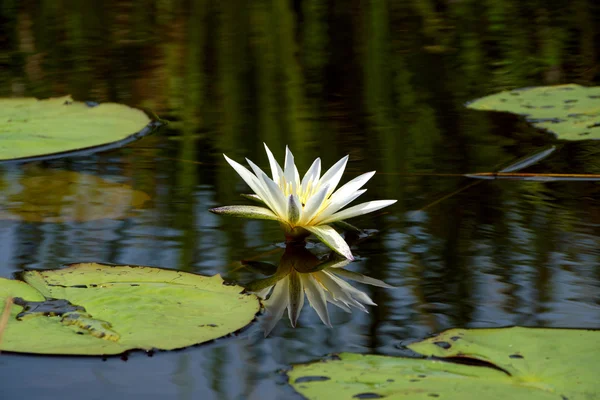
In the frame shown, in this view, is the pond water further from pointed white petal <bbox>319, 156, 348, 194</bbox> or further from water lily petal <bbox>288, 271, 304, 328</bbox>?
pointed white petal <bbox>319, 156, 348, 194</bbox>

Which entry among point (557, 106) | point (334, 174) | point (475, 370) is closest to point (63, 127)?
point (334, 174)

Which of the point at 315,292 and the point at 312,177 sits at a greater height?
the point at 312,177

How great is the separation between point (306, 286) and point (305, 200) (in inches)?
10.6

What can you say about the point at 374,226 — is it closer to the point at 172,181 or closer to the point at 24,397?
the point at 172,181

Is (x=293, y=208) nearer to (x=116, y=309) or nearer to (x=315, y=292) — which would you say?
(x=315, y=292)

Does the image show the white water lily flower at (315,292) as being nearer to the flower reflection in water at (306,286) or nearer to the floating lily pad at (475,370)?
the flower reflection in water at (306,286)

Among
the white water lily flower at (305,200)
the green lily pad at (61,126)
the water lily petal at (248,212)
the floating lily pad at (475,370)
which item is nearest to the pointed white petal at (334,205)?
the white water lily flower at (305,200)

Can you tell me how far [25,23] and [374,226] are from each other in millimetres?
3849

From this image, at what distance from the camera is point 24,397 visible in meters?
1.31

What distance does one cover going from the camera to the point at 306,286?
1739mm

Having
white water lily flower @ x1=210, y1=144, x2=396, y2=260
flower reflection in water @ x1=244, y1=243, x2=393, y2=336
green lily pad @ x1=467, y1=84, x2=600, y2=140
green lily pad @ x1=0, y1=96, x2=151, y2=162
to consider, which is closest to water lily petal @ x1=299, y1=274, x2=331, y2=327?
flower reflection in water @ x1=244, y1=243, x2=393, y2=336

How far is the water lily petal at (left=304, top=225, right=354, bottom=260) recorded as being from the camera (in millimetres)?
1800

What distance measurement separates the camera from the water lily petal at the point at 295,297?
5.27ft

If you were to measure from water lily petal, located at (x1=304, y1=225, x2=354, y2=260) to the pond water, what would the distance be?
54mm
